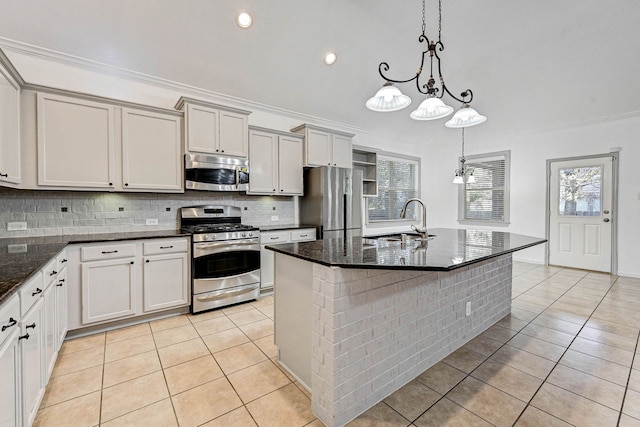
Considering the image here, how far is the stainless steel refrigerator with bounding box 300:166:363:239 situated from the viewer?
4.37 m

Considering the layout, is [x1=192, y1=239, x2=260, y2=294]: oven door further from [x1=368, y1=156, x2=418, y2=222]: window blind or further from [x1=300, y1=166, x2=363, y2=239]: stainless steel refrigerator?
[x1=368, y1=156, x2=418, y2=222]: window blind

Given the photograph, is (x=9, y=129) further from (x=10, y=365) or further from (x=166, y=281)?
(x=10, y=365)

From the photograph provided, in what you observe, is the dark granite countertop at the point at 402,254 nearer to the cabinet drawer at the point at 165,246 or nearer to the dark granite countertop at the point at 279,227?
the cabinet drawer at the point at 165,246

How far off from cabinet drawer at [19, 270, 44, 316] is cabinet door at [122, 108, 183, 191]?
5.38 ft

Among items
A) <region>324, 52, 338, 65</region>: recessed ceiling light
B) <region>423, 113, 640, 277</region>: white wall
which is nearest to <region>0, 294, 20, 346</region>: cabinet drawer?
<region>324, 52, 338, 65</region>: recessed ceiling light

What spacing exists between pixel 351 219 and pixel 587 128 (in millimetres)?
4592

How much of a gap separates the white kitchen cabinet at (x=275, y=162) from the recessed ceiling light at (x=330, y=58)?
1.12 meters

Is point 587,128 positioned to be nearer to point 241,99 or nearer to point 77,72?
point 241,99

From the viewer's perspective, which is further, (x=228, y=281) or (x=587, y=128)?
(x=587, y=128)

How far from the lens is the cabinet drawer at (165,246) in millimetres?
2973

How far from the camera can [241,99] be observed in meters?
4.25

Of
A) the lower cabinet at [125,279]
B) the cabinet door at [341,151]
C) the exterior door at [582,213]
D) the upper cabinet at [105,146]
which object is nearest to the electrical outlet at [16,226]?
the upper cabinet at [105,146]

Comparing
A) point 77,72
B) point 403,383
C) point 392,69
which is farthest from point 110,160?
point 392,69

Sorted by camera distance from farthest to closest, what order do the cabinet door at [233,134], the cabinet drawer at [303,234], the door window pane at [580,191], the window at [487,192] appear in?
the window at [487,192]
the door window pane at [580,191]
the cabinet drawer at [303,234]
the cabinet door at [233,134]
